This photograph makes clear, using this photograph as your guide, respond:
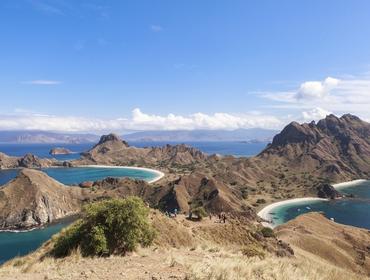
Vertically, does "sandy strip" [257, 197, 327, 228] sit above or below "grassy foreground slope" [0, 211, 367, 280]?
below

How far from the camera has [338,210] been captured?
152625mm

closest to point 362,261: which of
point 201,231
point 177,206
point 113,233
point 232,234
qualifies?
point 232,234

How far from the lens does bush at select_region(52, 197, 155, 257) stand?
1080 inches

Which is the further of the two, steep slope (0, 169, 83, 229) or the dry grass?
steep slope (0, 169, 83, 229)

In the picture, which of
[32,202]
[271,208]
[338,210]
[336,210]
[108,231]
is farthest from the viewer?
[338,210]

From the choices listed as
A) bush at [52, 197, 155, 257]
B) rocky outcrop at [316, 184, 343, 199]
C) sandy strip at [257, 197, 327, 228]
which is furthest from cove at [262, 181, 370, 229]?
bush at [52, 197, 155, 257]

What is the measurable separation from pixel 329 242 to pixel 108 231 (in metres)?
58.4

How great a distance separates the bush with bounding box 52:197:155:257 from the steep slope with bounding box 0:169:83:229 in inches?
3700

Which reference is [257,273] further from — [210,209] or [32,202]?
[32,202]

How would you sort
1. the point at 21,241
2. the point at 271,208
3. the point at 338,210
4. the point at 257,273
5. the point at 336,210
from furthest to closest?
1. the point at 338,210
2. the point at 336,210
3. the point at 271,208
4. the point at 21,241
5. the point at 257,273

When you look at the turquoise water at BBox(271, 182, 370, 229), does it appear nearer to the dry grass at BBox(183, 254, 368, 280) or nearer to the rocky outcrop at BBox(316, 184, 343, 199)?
the rocky outcrop at BBox(316, 184, 343, 199)

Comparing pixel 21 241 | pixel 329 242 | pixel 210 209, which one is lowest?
pixel 21 241

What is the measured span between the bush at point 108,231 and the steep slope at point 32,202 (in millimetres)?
93988

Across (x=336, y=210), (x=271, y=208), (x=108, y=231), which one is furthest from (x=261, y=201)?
(x=108, y=231)
